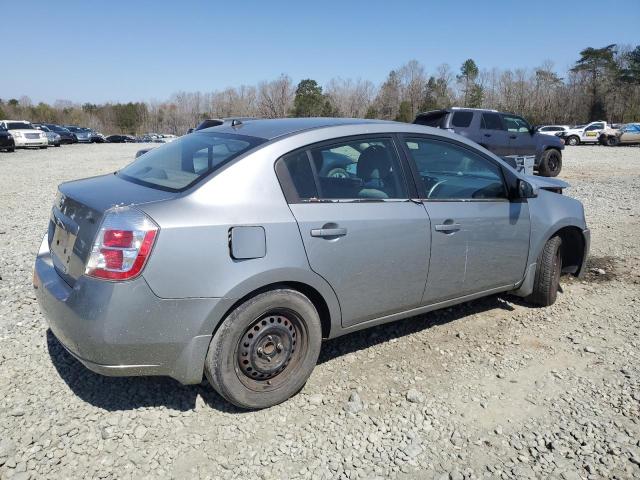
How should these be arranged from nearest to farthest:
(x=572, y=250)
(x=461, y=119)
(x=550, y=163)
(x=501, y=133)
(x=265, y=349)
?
(x=265, y=349), (x=572, y=250), (x=461, y=119), (x=501, y=133), (x=550, y=163)

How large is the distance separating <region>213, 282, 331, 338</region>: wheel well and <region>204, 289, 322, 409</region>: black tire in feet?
0.09

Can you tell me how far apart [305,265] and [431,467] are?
49.2 inches

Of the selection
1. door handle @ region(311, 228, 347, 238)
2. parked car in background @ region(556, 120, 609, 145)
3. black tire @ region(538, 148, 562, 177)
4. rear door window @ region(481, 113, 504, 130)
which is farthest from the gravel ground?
parked car in background @ region(556, 120, 609, 145)

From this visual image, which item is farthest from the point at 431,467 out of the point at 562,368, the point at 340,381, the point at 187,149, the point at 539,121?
the point at 539,121

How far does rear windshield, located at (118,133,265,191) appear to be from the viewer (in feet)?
9.64

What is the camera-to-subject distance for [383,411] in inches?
118

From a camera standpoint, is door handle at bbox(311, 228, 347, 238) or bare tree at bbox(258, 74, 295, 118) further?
bare tree at bbox(258, 74, 295, 118)

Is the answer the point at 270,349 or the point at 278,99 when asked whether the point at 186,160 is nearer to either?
the point at 270,349

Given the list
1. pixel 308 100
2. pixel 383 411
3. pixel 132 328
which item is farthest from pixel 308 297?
pixel 308 100

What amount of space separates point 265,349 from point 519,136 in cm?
1360

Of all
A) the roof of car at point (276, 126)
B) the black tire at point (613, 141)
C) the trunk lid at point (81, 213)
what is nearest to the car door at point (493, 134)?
the roof of car at point (276, 126)

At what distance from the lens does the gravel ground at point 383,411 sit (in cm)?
253

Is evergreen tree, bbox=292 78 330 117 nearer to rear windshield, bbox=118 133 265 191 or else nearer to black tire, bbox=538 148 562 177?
black tire, bbox=538 148 562 177

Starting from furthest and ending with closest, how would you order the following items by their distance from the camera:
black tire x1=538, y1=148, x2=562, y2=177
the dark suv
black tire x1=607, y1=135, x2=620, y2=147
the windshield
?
black tire x1=607, y1=135, x2=620, y2=147, the windshield, black tire x1=538, y1=148, x2=562, y2=177, the dark suv
